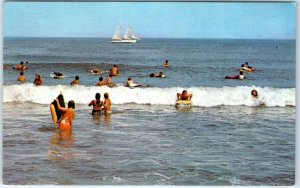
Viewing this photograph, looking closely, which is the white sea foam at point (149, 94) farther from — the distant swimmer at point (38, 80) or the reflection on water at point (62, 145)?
the reflection on water at point (62, 145)

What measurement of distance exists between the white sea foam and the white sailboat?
0.22 metres

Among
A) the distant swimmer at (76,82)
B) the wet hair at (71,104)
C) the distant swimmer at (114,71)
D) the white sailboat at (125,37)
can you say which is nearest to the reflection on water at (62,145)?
the wet hair at (71,104)

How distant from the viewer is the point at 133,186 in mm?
2826

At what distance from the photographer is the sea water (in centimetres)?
285

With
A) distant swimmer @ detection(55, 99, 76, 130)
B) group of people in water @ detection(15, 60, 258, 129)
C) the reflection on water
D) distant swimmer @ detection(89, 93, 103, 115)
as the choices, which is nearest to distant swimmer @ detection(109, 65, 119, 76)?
group of people in water @ detection(15, 60, 258, 129)

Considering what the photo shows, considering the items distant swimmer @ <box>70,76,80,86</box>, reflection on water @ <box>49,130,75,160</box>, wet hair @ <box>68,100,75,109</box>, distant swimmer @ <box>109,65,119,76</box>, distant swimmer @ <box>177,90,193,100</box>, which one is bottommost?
reflection on water @ <box>49,130,75,160</box>

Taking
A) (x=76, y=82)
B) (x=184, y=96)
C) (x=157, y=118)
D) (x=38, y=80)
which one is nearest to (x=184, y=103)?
A: (x=184, y=96)

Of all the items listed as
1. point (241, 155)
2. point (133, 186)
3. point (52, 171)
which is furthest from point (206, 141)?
point (52, 171)

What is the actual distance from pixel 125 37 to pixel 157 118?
15.1 inches

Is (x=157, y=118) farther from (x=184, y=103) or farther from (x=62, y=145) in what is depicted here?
(x=62, y=145)

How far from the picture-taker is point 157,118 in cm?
294

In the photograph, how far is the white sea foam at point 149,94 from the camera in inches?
115

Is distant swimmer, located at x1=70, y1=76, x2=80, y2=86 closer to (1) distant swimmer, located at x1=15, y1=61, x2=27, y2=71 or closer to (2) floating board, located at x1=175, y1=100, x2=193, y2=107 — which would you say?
(1) distant swimmer, located at x1=15, y1=61, x2=27, y2=71

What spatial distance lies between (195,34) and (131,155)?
59 centimetres
